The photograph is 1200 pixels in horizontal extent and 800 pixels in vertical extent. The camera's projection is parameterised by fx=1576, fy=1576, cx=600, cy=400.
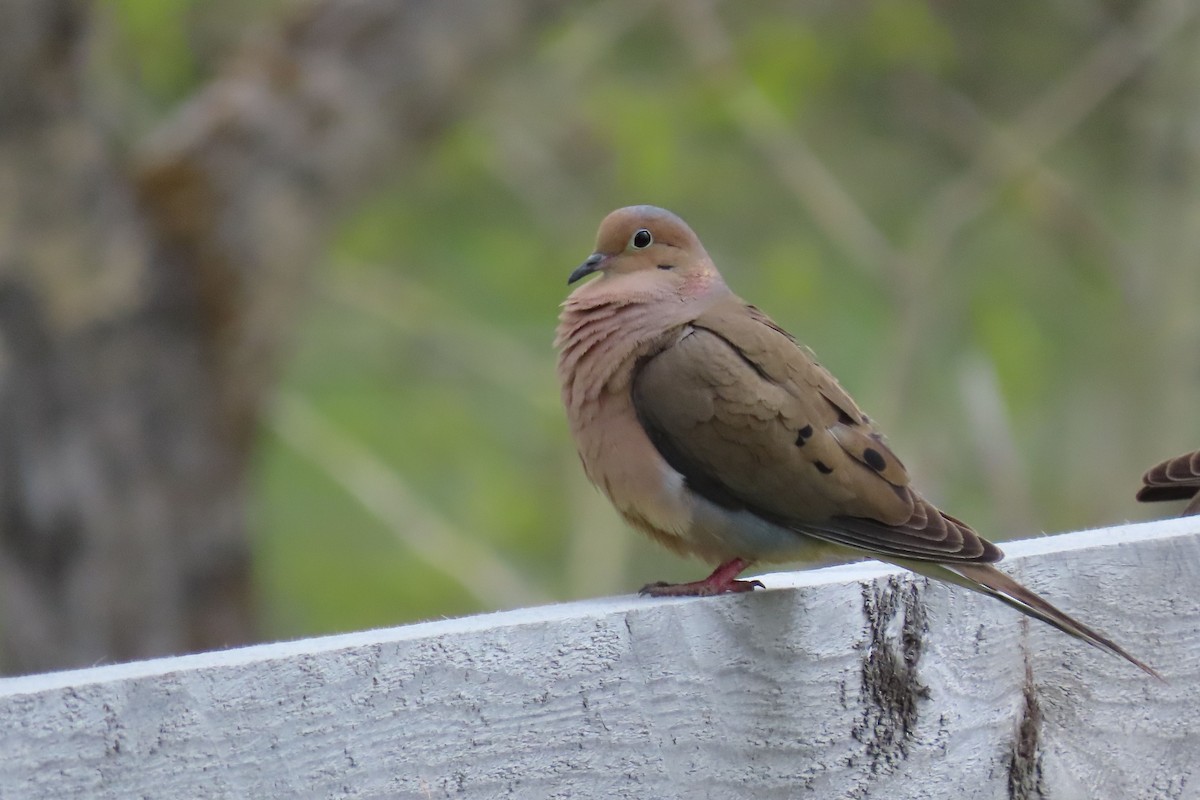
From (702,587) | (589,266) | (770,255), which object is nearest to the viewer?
(702,587)

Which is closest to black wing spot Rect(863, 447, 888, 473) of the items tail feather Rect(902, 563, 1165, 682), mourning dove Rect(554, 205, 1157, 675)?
mourning dove Rect(554, 205, 1157, 675)

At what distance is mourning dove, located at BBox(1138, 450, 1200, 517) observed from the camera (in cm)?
288

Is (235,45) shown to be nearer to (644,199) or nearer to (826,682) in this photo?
(644,199)

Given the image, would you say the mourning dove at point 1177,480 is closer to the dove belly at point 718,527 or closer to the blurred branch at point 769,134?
the dove belly at point 718,527

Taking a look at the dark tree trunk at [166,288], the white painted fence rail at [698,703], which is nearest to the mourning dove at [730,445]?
the white painted fence rail at [698,703]

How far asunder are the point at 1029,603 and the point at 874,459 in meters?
0.55

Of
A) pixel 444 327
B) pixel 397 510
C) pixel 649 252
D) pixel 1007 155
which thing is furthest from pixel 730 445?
pixel 444 327

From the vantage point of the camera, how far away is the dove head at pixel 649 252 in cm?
267

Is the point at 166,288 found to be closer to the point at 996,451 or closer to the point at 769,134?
the point at 769,134

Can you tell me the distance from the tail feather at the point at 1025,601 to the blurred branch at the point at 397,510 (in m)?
5.44

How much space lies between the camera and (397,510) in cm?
730

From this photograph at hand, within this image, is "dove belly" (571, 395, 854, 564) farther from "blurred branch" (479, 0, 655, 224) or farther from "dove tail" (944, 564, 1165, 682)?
"blurred branch" (479, 0, 655, 224)

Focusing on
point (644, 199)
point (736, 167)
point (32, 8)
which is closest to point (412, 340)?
point (644, 199)

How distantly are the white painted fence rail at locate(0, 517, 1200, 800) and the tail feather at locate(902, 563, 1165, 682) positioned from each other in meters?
0.03
